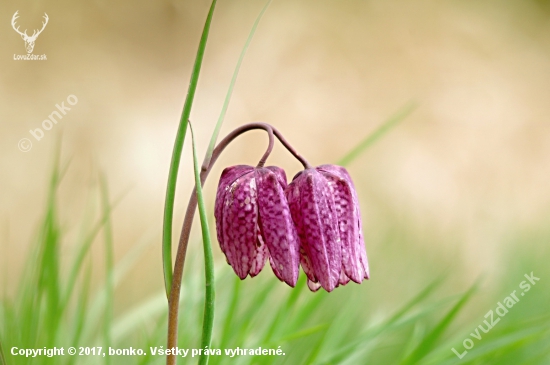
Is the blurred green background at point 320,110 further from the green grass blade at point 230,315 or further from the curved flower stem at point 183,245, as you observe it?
the curved flower stem at point 183,245

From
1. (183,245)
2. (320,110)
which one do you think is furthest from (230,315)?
(320,110)

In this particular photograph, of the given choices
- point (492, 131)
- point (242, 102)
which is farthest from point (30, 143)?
point (492, 131)

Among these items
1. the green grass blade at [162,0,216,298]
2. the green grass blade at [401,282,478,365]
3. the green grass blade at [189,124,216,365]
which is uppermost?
the green grass blade at [162,0,216,298]

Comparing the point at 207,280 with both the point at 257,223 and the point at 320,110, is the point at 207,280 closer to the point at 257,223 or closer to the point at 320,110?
the point at 257,223

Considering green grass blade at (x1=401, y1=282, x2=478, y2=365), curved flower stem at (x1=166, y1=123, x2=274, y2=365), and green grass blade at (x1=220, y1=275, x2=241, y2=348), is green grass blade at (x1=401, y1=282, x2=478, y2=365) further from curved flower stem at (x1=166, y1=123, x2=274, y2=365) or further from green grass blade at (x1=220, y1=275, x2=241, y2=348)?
curved flower stem at (x1=166, y1=123, x2=274, y2=365)

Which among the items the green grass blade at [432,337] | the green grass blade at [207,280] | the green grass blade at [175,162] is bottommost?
the green grass blade at [432,337]

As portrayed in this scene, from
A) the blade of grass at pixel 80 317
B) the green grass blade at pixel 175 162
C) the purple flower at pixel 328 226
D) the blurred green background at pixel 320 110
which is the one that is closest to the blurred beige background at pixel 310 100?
the blurred green background at pixel 320 110

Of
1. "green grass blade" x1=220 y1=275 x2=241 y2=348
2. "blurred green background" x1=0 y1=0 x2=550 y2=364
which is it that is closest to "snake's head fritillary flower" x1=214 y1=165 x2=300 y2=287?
"green grass blade" x1=220 y1=275 x2=241 y2=348
